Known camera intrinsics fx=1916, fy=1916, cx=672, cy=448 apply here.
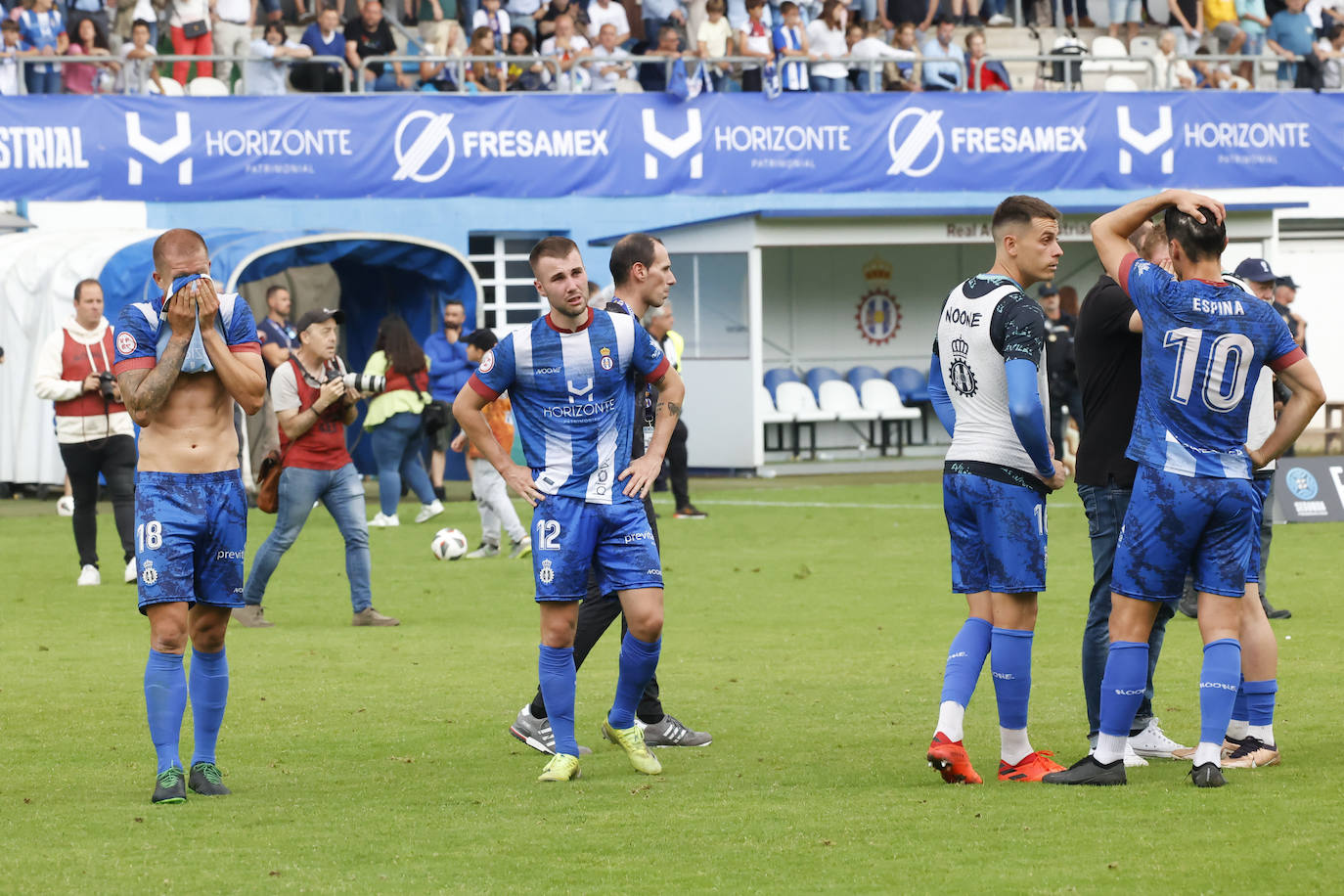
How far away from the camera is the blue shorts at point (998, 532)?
648 centimetres

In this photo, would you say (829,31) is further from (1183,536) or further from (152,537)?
(152,537)

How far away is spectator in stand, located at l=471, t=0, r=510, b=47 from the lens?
26.5m

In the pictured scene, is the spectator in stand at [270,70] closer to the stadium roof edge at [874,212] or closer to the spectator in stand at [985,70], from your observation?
the stadium roof edge at [874,212]

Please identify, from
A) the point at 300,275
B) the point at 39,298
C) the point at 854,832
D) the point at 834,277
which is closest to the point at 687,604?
the point at 854,832

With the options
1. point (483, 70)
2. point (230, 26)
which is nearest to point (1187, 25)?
point (483, 70)

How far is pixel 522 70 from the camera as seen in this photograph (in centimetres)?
2536

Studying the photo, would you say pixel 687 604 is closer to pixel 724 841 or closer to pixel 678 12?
pixel 724 841

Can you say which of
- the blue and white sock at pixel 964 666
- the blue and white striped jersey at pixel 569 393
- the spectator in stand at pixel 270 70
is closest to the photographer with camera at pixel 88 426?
the blue and white striped jersey at pixel 569 393

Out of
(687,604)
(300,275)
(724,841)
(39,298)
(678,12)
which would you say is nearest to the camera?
(724,841)

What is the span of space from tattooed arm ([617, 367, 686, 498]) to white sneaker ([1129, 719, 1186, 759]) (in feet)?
6.75

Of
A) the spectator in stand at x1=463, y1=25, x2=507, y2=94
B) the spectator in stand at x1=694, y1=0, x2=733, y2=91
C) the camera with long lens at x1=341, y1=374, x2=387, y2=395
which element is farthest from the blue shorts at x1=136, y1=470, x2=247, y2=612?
the spectator in stand at x1=694, y1=0, x2=733, y2=91

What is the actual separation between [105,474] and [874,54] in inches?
622

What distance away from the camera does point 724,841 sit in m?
5.73

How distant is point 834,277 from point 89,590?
50.9 feet
